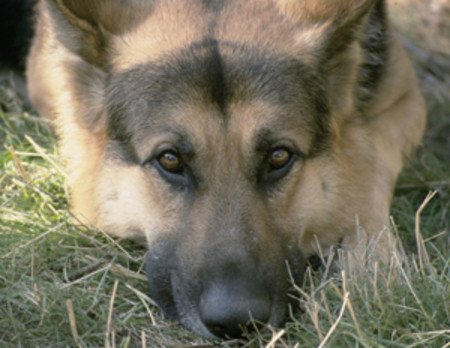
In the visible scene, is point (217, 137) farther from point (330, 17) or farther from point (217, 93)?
point (330, 17)

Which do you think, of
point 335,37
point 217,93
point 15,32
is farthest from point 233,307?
point 15,32

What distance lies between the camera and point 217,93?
3459mm

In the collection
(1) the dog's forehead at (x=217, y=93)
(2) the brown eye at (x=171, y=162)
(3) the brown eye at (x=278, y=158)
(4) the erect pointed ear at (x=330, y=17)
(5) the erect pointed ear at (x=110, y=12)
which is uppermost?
(4) the erect pointed ear at (x=330, y=17)

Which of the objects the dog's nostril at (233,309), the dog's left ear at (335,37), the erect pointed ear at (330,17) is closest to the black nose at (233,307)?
the dog's nostril at (233,309)

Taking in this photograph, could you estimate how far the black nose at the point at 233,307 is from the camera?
300 centimetres

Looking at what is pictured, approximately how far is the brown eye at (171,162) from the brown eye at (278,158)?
1.64ft

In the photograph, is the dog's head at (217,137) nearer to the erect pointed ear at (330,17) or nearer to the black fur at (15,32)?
the erect pointed ear at (330,17)

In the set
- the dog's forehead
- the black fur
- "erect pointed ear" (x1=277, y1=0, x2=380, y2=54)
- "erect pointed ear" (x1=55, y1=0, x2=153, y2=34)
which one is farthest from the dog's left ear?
the black fur

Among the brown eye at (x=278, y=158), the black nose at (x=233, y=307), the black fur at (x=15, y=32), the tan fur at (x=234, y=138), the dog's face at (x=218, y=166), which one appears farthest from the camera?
the black fur at (x=15, y=32)

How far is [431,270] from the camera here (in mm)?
3393

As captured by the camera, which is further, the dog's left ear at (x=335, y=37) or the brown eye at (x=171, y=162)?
the dog's left ear at (x=335, y=37)

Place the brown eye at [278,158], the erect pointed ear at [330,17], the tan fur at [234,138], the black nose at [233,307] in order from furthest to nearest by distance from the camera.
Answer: the erect pointed ear at [330,17]
the brown eye at [278,158]
the tan fur at [234,138]
the black nose at [233,307]

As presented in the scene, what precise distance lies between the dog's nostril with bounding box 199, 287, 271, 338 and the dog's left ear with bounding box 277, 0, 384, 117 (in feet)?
4.77

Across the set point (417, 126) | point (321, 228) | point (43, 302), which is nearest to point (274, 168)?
point (321, 228)
